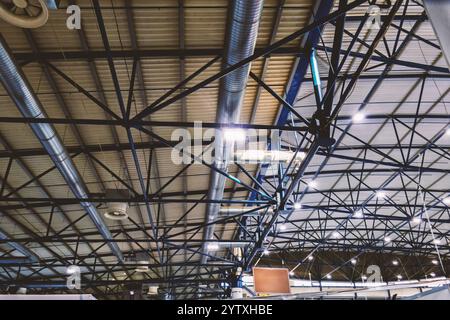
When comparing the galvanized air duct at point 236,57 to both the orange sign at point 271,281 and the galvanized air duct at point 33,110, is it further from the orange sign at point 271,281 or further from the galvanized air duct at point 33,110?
the galvanized air duct at point 33,110

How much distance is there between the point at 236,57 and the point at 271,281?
19.0 ft

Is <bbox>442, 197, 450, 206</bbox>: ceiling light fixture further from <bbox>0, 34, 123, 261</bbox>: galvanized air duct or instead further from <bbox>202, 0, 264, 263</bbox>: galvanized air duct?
<bbox>0, 34, 123, 261</bbox>: galvanized air duct

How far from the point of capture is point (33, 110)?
626cm

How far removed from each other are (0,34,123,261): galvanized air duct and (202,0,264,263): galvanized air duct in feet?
11.0

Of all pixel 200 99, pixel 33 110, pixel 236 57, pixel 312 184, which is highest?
pixel 312 184

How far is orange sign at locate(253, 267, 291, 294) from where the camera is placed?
8.45 metres

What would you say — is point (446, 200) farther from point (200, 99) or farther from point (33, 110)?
point (33, 110)

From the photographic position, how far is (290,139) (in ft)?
39.1

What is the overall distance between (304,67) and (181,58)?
8.89ft

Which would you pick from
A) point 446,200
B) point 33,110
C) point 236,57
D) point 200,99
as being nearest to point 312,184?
point 200,99

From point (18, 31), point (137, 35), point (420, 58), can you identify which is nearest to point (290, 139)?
point (420, 58)

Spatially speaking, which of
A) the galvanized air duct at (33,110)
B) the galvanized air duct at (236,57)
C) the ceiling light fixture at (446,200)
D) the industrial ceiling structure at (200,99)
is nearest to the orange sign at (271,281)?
the industrial ceiling structure at (200,99)

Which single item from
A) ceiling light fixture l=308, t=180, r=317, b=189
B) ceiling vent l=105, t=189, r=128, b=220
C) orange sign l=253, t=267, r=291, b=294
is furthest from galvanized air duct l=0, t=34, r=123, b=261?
ceiling light fixture l=308, t=180, r=317, b=189
